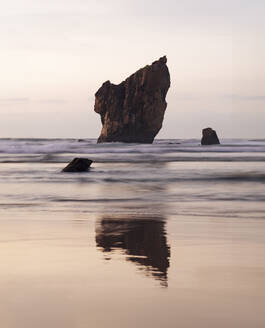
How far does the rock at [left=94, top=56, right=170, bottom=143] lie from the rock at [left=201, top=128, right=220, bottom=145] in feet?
29.8

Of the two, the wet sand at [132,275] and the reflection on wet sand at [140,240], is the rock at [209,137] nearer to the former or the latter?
the reflection on wet sand at [140,240]

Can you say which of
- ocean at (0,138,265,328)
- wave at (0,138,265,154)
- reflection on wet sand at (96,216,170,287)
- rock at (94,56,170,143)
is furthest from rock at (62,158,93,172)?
rock at (94,56,170,143)

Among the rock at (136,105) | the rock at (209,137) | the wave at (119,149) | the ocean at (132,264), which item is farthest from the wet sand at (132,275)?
the rock at (136,105)

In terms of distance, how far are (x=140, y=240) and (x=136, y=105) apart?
9717 cm

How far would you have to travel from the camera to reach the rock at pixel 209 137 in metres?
97.5

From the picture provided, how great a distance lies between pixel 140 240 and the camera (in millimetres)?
8727

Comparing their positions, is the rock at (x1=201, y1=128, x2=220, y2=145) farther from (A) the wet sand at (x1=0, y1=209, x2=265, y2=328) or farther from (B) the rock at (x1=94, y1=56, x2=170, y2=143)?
(A) the wet sand at (x1=0, y1=209, x2=265, y2=328)

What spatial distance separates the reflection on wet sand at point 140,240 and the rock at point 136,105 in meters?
90.9

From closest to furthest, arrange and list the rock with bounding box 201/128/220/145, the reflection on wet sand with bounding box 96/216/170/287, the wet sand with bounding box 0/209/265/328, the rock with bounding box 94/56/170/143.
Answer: the wet sand with bounding box 0/209/265/328, the reflection on wet sand with bounding box 96/216/170/287, the rock with bounding box 201/128/220/145, the rock with bounding box 94/56/170/143

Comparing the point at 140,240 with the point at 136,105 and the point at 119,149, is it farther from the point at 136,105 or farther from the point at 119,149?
the point at 136,105

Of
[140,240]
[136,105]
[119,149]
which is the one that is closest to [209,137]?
[136,105]

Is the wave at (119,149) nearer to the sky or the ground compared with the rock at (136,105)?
nearer to the ground

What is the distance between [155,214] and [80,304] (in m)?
7.18

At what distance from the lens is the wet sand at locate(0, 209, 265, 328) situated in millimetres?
4770
